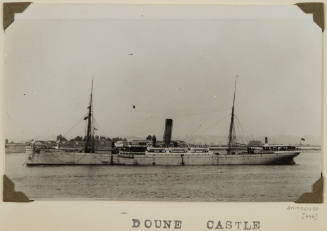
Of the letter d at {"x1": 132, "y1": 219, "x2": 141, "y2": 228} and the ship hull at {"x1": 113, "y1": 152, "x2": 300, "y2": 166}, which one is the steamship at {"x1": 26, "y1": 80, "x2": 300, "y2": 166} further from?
the letter d at {"x1": 132, "y1": 219, "x2": 141, "y2": 228}

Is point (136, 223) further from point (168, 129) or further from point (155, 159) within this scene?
point (155, 159)

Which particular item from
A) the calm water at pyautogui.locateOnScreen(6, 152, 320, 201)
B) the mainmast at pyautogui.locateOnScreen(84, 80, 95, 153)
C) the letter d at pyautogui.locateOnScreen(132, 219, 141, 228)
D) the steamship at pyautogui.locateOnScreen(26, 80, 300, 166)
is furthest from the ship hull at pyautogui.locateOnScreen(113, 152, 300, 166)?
the letter d at pyautogui.locateOnScreen(132, 219, 141, 228)

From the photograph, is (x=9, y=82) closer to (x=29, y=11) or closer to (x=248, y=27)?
(x=29, y=11)

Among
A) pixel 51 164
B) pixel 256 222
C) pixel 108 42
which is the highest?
pixel 108 42

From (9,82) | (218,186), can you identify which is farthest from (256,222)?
(9,82)

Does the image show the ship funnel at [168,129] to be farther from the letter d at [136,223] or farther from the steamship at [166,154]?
the letter d at [136,223]

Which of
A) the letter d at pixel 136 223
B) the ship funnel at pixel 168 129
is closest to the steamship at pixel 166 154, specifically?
the ship funnel at pixel 168 129
